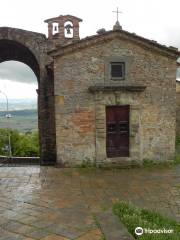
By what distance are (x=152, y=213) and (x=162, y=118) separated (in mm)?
5858

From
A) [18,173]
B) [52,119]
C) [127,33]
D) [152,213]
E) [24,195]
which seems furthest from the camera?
[52,119]

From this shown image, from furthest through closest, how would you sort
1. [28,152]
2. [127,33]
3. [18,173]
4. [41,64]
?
[28,152]
[41,64]
[127,33]
[18,173]

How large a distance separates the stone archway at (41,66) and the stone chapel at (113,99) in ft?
5.66

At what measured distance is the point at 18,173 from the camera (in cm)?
1121

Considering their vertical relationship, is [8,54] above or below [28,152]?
above

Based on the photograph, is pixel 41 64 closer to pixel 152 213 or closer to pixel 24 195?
pixel 24 195

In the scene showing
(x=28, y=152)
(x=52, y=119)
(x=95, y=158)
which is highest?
(x=52, y=119)

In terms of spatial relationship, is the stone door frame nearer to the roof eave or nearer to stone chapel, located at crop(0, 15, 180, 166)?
stone chapel, located at crop(0, 15, 180, 166)

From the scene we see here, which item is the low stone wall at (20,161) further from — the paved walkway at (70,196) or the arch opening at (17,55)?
the paved walkway at (70,196)

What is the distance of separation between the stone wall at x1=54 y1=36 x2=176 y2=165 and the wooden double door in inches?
8.1

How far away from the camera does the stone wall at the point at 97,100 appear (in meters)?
12.0

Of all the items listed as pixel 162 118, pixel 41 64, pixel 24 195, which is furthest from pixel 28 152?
pixel 24 195

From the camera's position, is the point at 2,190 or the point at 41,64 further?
the point at 41,64
